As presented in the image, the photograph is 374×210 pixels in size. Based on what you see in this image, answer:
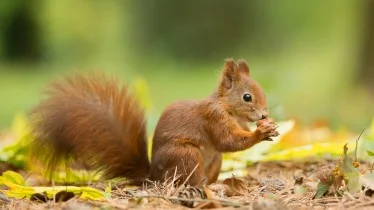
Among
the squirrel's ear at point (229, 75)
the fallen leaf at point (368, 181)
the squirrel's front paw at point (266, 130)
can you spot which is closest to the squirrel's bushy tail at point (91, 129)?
the squirrel's ear at point (229, 75)

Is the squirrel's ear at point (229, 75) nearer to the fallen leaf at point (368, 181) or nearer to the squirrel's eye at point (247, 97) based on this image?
the squirrel's eye at point (247, 97)

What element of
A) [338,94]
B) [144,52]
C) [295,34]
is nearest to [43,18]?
[144,52]

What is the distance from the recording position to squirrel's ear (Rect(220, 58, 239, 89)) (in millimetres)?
3078

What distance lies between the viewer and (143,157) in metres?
3.19

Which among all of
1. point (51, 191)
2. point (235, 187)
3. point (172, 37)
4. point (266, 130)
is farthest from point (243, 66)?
point (172, 37)

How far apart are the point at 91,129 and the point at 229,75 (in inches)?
22.1

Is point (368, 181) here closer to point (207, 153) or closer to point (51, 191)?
point (207, 153)

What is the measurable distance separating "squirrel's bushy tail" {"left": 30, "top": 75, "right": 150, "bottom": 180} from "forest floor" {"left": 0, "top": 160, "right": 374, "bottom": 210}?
0.46 ft

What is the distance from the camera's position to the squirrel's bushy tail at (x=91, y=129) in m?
3.10

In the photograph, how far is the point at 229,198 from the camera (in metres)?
2.73

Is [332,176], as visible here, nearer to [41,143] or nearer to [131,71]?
[41,143]

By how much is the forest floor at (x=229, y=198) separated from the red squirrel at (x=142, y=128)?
109 millimetres

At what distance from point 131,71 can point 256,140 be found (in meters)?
10.5

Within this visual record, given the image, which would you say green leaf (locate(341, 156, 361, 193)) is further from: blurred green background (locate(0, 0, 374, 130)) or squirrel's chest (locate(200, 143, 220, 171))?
blurred green background (locate(0, 0, 374, 130))
